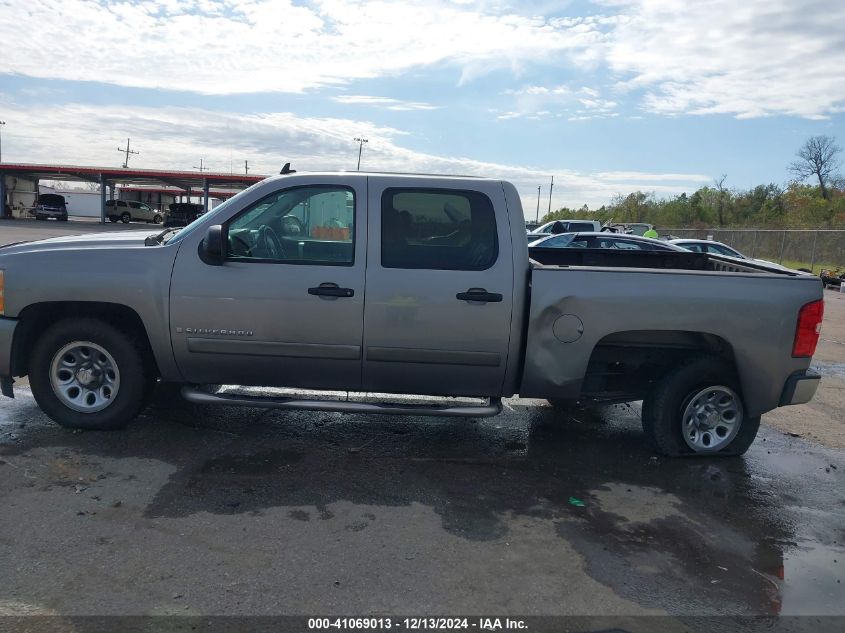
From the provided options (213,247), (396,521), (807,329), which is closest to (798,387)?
(807,329)

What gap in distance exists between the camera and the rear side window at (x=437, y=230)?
4.76 metres

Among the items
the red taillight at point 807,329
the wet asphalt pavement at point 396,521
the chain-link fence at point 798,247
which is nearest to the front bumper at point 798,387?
the red taillight at point 807,329

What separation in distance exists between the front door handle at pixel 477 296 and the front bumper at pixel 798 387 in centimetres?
227

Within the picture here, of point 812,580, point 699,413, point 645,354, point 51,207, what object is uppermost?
point 51,207

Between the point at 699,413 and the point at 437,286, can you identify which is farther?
the point at 699,413

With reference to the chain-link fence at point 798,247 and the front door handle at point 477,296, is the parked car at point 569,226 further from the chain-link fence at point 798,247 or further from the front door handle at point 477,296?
the front door handle at point 477,296

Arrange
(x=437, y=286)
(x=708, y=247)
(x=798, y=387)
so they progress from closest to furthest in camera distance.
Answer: (x=437, y=286), (x=798, y=387), (x=708, y=247)

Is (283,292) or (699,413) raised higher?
(283,292)

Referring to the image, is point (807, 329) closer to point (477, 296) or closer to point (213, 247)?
point (477, 296)

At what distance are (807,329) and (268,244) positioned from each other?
12.9 feet

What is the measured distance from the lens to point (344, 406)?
4746 mm

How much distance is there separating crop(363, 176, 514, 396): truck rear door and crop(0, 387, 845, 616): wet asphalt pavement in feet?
2.28

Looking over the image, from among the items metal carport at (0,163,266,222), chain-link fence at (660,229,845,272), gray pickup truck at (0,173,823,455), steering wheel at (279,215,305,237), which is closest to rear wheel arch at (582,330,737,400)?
gray pickup truck at (0,173,823,455)

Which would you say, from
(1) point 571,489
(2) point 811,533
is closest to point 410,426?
(1) point 571,489
